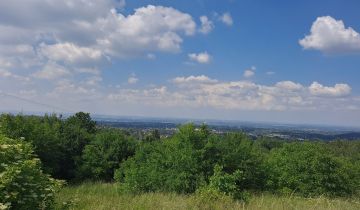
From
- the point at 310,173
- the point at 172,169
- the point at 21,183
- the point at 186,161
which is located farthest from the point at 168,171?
the point at 21,183

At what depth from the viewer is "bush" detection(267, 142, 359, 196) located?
32438 millimetres

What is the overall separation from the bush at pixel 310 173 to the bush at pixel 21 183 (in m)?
27.1

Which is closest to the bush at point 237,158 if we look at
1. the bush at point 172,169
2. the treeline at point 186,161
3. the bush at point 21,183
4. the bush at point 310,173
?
the treeline at point 186,161

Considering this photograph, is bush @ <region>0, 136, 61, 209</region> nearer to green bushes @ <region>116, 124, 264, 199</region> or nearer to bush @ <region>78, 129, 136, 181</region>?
green bushes @ <region>116, 124, 264, 199</region>

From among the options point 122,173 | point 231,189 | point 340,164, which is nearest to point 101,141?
point 122,173

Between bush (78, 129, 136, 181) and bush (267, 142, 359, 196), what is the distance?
56.3ft

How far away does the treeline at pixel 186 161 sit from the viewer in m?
25.9

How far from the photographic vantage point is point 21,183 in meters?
5.79

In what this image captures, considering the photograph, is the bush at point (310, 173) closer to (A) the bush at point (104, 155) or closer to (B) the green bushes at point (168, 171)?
(B) the green bushes at point (168, 171)

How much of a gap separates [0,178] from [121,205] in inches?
111

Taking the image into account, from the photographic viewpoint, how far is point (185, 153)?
26375 mm

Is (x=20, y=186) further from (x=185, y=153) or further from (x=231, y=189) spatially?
(x=185, y=153)

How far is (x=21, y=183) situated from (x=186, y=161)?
2050cm

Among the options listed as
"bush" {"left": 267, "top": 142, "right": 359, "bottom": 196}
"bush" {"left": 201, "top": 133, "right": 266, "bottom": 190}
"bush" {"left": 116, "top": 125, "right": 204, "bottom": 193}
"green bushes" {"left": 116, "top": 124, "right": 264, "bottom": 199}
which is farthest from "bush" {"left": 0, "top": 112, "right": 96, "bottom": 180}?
"bush" {"left": 267, "top": 142, "right": 359, "bottom": 196}
